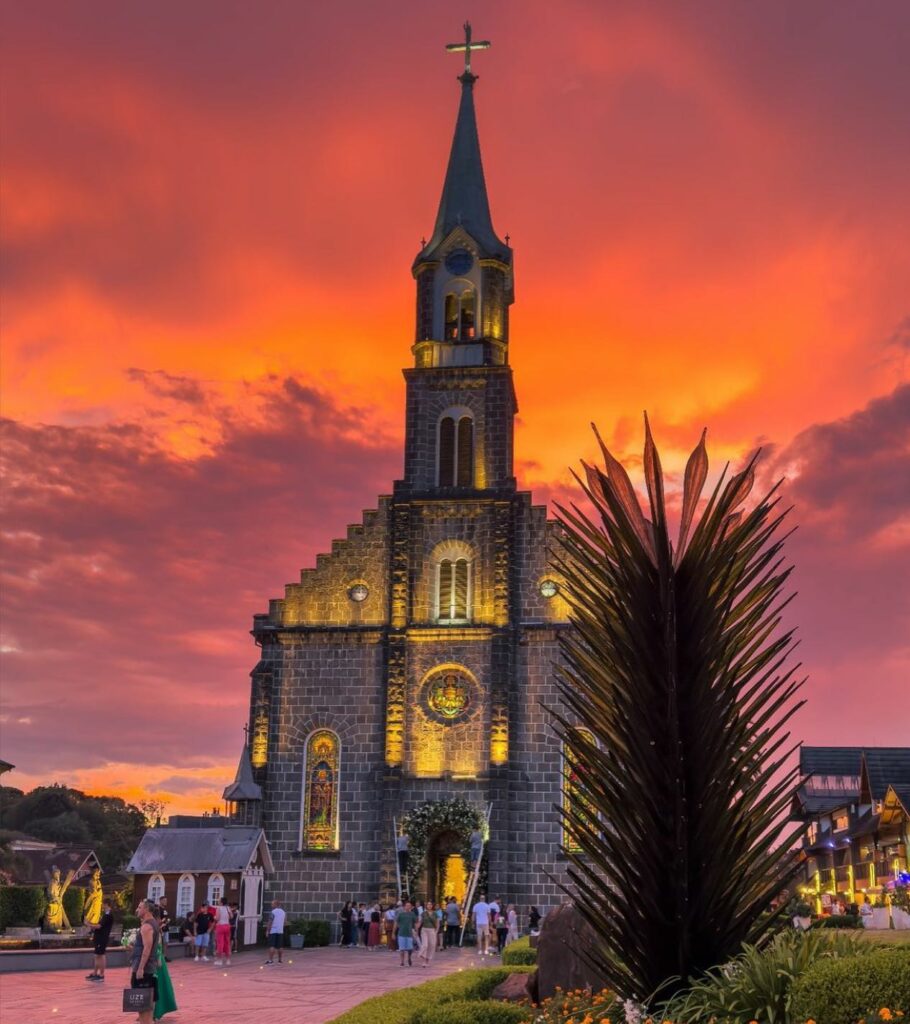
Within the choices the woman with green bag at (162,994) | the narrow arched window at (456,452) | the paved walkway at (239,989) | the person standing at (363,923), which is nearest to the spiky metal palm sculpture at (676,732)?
the woman with green bag at (162,994)

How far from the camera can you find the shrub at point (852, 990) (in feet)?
16.1

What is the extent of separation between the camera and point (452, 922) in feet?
116

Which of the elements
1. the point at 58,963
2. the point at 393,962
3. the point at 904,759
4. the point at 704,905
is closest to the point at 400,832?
the point at 393,962

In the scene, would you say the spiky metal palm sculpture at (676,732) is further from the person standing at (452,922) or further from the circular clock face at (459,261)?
the circular clock face at (459,261)

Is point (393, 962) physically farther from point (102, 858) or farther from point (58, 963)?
point (102, 858)

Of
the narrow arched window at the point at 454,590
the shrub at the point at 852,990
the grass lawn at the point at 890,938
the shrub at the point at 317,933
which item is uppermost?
the narrow arched window at the point at 454,590

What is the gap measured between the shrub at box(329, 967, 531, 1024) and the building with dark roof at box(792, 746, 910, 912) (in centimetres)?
1625

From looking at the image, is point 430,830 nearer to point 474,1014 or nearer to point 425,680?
point 425,680

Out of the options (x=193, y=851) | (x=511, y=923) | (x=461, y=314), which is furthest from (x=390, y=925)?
(x=461, y=314)

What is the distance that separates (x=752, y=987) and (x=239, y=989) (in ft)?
65.6

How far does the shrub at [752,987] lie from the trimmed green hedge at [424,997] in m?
7.59

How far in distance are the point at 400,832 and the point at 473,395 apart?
15.2 meters

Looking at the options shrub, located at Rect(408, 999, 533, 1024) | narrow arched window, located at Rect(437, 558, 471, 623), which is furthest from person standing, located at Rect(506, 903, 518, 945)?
shrub, located at Rect(408, 999, 533, 1024)

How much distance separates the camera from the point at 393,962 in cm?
3027
